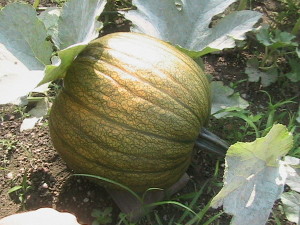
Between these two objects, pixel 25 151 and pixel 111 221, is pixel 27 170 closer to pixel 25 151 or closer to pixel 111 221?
pixel 25 151

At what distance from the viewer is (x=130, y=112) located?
1.79 m

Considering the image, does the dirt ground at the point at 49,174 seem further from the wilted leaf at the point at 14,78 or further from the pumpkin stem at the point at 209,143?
the wilted leaf at the point at 14,78

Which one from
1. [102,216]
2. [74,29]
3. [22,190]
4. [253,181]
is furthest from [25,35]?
[253,181]

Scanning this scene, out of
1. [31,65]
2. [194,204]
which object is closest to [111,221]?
[194,204]

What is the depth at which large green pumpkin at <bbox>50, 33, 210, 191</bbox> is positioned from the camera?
180cm

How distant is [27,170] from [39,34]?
2.27ft

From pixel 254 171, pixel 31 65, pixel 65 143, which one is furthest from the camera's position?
pixel 31 65

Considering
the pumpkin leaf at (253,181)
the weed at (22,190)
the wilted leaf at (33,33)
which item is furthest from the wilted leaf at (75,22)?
the pumpkin leaf at (253,181)

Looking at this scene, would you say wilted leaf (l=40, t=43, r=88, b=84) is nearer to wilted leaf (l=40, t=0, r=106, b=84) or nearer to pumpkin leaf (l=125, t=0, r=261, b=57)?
wilted leaf (l=40, t=0, r=106, b=84)

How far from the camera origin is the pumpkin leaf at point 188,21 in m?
2.29

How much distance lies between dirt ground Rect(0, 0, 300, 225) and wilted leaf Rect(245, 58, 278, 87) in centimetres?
7

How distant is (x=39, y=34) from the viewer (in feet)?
6.87

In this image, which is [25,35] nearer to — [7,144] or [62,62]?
[62,62]

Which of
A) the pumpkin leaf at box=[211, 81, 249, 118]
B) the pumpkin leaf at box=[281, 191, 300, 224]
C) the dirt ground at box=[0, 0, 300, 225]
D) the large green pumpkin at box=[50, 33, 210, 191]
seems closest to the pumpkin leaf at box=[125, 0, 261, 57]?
the pumpkin leaf at box=[211, 81, 249, 118]
